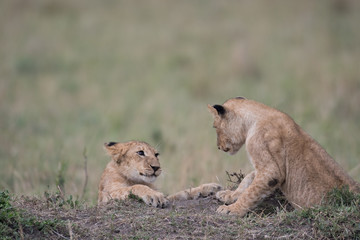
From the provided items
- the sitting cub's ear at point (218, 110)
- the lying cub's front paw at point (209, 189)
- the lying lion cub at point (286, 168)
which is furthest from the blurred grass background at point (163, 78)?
the lying lion cub at point (286, 168)

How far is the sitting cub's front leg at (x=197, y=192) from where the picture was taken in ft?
23.9

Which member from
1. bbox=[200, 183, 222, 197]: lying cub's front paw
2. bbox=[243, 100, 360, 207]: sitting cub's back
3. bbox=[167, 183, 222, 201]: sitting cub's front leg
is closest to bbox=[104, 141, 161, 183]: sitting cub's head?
bbox=[167, 183, 222, 201]: sitting cub's front leg

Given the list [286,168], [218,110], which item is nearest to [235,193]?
[286,168]

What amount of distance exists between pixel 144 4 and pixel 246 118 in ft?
53.3

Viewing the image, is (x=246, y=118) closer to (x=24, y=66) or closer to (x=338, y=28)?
(x=24, y=66)

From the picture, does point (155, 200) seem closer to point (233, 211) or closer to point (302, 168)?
point (233, 211)

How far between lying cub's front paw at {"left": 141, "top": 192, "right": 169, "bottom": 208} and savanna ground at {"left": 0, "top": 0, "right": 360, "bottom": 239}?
1053mm

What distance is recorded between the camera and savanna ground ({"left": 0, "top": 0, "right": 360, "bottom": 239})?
11.4 metres

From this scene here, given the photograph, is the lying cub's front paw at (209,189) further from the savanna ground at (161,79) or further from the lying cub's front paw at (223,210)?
the savanna ground at (161,79)

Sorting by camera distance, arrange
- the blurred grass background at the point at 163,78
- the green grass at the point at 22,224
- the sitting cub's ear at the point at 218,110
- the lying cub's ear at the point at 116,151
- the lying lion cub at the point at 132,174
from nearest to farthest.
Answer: the green grass at the point at 22,224 → the sitting cub's ear at the point at 218,110 → the lying lion cub at the point at 132,174 → the lying cub's ear at the point at 116,151 → the blurred grass background at the point at 163,78

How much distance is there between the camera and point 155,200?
6672mm

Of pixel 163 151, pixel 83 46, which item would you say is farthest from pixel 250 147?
pixel 83 46

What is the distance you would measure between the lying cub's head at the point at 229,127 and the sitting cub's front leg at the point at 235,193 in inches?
14.2

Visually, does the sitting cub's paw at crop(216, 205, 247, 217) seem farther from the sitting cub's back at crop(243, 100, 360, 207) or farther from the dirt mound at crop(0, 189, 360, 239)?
the sitting cub's back at crop(243, 100, 360, 207)
